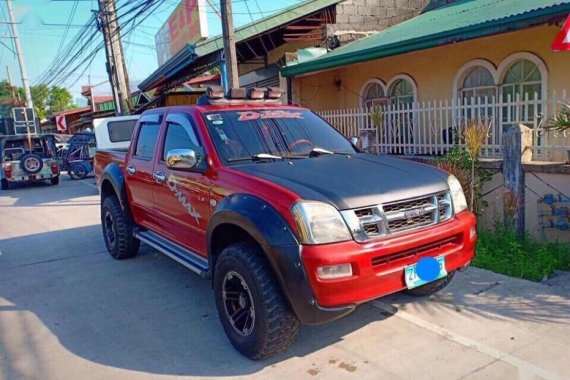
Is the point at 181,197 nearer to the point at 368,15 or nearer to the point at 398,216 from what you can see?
the point at 398,216

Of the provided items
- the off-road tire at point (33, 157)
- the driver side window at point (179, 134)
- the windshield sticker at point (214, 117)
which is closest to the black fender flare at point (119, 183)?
the driver side window at point (179, 134)

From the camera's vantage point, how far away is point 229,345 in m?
3.58

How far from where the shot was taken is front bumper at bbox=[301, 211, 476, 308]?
2822 mm

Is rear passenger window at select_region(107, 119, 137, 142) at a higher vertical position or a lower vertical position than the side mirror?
higher

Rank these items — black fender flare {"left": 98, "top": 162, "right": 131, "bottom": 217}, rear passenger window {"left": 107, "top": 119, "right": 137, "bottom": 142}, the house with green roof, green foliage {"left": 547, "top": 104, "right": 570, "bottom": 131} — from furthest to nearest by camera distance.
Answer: rear passenger window {"left": 107, "top": 119, "right": 137, "bottom": 142} → the house with green roof → black fender flare {"left": 98, "top": 162, "right": 131, "bottom": 217} → green foliage {"left": 547, "top": 104, "right": 570, "bottom": 131}

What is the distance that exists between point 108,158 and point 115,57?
11.2m

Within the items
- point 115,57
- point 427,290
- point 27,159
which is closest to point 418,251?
point 427,290

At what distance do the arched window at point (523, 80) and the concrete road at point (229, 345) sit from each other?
17.8ft

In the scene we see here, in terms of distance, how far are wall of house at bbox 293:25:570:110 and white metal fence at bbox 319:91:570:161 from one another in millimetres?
778

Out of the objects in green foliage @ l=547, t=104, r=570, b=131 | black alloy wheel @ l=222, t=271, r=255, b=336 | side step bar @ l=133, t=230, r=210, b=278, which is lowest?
black alloy wheel @ l=222, t=271, r=255, b=336

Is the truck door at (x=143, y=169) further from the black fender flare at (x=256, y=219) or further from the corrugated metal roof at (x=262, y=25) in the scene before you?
the corrugated metal roof at (x=262, y=25)

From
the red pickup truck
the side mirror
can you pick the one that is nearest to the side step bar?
the red pickup truck

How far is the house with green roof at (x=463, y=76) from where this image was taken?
677cm

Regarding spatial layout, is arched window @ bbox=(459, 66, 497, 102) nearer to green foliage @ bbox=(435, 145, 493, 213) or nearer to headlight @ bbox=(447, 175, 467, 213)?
green foliage @ bbox=(435, 145, 493, 213)
